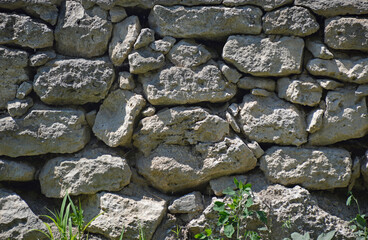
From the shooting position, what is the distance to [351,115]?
2.63 m

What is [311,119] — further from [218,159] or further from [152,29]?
[152,29]

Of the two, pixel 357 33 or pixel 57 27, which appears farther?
pixel 57 27

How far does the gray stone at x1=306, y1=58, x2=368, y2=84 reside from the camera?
2.60m

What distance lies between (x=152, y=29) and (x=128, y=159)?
0.99 metres

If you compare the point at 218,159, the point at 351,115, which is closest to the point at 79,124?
the point at 218,159

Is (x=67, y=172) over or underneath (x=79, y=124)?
underneath

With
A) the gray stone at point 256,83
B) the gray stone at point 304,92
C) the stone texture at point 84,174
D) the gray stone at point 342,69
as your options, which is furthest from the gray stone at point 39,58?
the gray stone at point 342,69

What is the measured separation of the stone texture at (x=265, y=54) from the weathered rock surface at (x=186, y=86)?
0.18 meters

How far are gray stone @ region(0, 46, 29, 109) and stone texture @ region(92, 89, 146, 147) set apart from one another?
2.06 ft

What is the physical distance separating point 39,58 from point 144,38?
0.78 meters

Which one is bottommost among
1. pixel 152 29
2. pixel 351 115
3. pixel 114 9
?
pixel 351 115

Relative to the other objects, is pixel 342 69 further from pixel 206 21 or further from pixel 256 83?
pixel 206 21

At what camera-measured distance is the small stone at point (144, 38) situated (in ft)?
8.79

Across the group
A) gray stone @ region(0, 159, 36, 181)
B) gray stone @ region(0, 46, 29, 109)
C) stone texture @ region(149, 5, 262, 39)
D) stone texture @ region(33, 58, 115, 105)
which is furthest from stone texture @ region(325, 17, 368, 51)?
gray stone @ region(0, 159, 36, 181)
